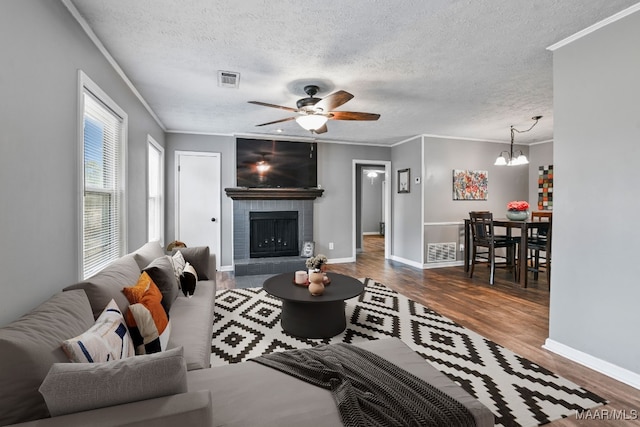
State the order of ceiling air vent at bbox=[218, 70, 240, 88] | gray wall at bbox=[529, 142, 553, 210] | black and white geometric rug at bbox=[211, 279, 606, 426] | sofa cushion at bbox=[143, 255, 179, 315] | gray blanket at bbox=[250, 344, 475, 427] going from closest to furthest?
gray blanket at bbox=[250, 344, 475, 427]
black and white geometric rug at bbox=[211, 279, 606, 426]
sofa cushion at bbox=[143, 255, 179, 315]
ceiling air vent at bbox=[218, 70, 240, 88]
gray wall at bbox=[529, 142, 553, 210]

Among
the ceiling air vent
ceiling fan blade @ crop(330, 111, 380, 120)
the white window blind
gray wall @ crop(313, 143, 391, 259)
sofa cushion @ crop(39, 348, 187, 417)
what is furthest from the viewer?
gray wall @ crop(313, 143, 391, 259)

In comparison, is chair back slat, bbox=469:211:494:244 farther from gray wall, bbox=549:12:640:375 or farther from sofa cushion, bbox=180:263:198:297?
sofa cushion, bbox=180:263:198:297

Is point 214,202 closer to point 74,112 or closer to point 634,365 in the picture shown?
point 74,112

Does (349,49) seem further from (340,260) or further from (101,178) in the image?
(340,260)

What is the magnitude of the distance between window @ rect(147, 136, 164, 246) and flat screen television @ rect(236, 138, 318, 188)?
1.23m

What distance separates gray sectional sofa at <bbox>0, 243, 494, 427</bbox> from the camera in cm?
94

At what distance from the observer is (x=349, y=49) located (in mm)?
2547

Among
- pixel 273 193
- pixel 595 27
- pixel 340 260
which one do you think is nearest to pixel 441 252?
pixel 340 260

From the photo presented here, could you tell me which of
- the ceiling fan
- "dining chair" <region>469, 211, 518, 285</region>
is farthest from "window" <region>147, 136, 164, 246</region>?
"dining chair" <region>469, 211, 518, 285</region>

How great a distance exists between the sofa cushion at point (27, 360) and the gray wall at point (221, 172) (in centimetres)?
431

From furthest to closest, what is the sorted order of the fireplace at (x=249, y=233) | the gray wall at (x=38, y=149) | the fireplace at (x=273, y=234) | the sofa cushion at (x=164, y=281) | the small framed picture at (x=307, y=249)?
the small framed picture at (x=307, y=249)
the fireplace at (x=273, y=234)
the fireplace at (x=249, y=233)
the sofa cushion at (x=164, y=281)
the gray wall at (x=38, y=149)

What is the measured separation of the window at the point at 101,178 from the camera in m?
2.33

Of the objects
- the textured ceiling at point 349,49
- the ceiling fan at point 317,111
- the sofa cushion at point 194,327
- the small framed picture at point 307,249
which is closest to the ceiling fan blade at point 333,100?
the ceiling fan at point 317,111

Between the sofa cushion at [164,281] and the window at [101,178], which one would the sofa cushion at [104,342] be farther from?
the window at [101,178]
